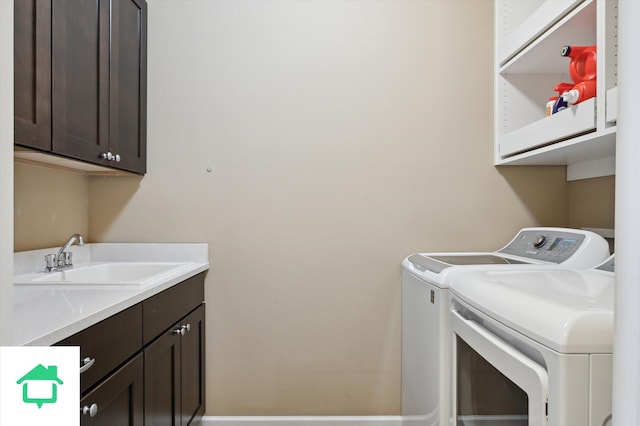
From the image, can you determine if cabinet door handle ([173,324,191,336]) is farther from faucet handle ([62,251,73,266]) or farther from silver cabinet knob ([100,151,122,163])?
silver cabinet knob ([100,151,122,163])

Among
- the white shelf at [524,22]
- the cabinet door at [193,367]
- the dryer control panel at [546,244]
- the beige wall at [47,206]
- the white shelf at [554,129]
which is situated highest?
the white shelf at [524,22]

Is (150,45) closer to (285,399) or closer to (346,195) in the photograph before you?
(346,195)

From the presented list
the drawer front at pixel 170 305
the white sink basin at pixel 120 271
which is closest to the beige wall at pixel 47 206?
the white sink basin at pixel 120 271

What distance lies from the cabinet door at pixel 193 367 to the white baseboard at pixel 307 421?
155 mm

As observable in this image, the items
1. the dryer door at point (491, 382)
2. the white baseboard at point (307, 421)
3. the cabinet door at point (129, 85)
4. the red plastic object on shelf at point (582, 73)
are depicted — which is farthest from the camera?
the white baseboard at point (307, 421)

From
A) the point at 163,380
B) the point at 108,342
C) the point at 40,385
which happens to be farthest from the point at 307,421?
the point at 40,385

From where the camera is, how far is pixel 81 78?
4.90 feet

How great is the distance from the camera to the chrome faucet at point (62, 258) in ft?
5.64

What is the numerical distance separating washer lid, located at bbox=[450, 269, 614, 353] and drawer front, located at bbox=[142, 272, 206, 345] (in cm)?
102

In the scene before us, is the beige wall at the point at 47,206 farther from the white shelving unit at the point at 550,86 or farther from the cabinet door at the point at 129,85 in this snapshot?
the white shelving unit at the point at 550,86

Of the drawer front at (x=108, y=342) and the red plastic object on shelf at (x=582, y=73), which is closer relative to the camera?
the drawer front at (x=108, y=342)

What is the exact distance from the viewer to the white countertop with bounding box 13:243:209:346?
915 mm

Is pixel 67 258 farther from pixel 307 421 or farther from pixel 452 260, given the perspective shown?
pixel 452 260

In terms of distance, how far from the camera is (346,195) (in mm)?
2148
